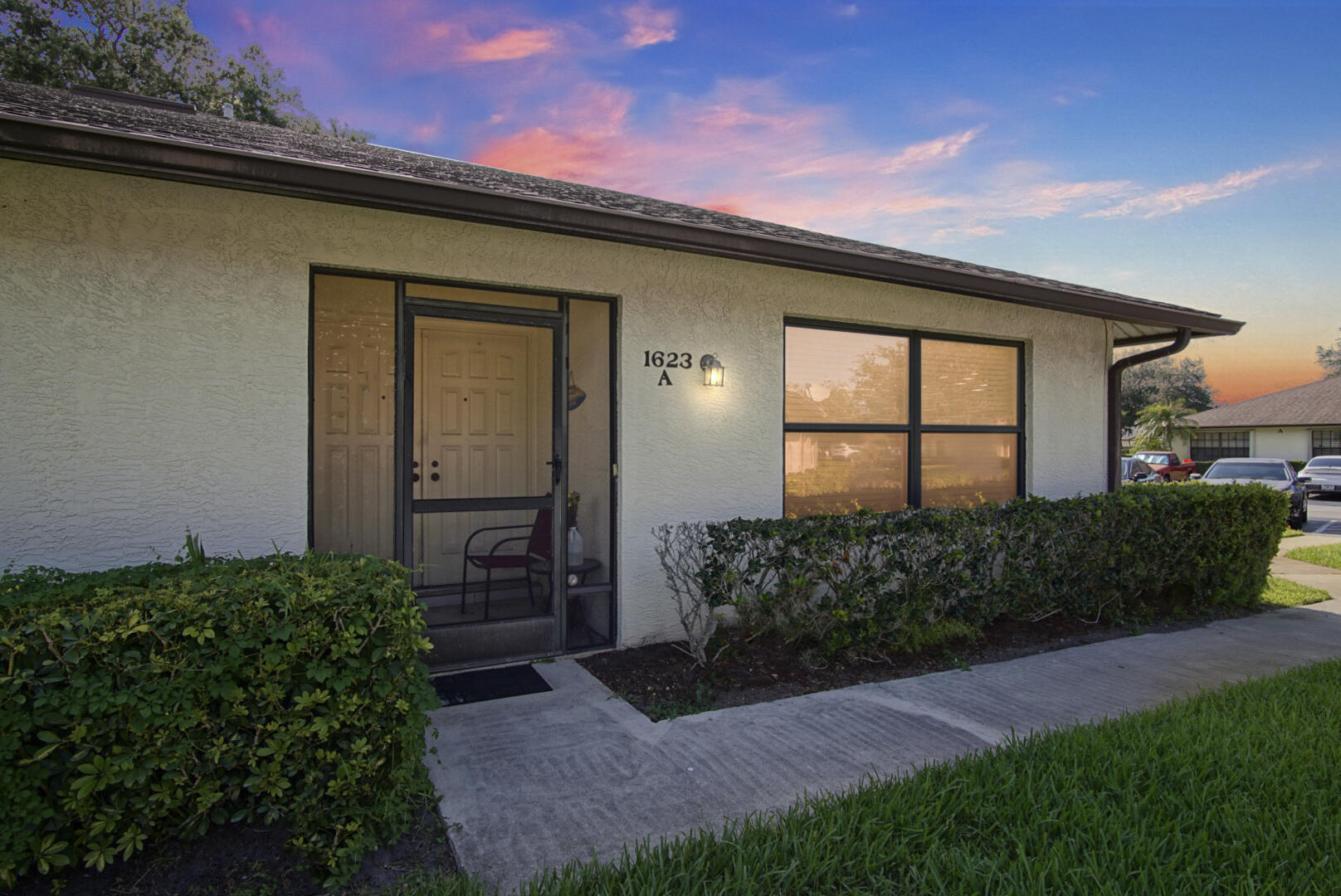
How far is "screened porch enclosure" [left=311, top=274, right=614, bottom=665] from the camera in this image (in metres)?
4.50

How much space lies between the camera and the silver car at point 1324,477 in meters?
21.1

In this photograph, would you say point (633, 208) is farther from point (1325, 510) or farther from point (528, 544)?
point (1325, 510)

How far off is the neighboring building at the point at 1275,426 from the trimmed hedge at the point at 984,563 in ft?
107

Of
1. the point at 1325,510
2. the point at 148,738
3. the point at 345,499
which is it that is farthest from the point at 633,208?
→ the point at 1325,510

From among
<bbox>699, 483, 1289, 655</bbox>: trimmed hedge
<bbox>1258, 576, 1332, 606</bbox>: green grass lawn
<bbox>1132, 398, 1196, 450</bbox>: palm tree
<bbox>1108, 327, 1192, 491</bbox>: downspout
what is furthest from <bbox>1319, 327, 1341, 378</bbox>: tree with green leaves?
<bbox>699, 483, 1289, 655</bbox>: trimmed hedge

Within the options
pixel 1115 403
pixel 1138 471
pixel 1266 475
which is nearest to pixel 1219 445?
pixel 1138 471

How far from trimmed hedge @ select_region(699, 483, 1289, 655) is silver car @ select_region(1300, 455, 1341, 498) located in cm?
2037

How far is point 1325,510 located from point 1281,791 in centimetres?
2272

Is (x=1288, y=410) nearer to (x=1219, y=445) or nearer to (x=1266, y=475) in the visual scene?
(x=1219, y=445)

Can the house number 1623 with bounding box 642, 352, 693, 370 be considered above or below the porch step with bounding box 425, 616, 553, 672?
above

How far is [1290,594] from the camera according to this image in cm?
714

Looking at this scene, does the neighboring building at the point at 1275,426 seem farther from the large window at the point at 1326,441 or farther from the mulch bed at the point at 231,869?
the mulch bed at the point at 231,869

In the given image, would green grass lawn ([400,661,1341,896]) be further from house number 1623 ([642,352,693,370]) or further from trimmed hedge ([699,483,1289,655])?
house number 1623 ([642,352,693,370])

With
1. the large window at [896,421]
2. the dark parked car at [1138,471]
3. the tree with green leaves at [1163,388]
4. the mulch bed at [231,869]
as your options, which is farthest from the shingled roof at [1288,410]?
the mulch bed at [231,869]
